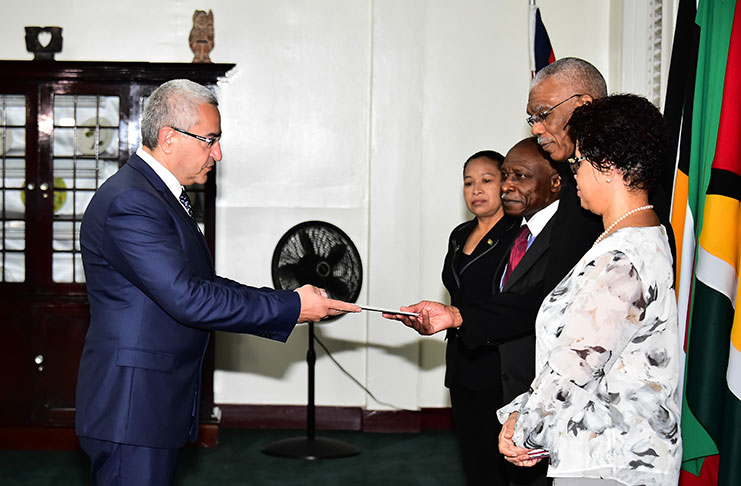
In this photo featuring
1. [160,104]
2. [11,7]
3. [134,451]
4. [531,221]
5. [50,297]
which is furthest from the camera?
[11,7]

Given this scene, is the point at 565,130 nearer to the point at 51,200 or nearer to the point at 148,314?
the point at 148,314

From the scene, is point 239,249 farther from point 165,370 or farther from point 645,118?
point 645,118

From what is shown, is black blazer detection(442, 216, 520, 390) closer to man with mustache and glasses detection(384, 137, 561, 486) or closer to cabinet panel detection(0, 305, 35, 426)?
man with mustache and glasses detection(384, 137, 561, 486)

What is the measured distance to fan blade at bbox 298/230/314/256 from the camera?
5.30m

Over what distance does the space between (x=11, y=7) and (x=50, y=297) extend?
206 cm

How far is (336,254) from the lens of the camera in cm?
A: 527

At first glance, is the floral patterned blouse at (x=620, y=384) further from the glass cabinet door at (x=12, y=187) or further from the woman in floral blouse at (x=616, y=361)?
the glass cabinet door at (x=12, y=187)

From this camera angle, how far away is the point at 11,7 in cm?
585

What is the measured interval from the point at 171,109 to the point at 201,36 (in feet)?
10.7

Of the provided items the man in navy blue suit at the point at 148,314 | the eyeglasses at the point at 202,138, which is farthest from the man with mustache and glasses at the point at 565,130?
the eyeglasses at the point at 202,138

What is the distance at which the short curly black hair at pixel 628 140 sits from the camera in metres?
2.04

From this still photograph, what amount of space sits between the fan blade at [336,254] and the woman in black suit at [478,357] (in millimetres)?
1499

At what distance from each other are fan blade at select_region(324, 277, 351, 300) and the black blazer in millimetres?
1572

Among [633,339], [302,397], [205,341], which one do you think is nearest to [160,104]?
[205,341]
